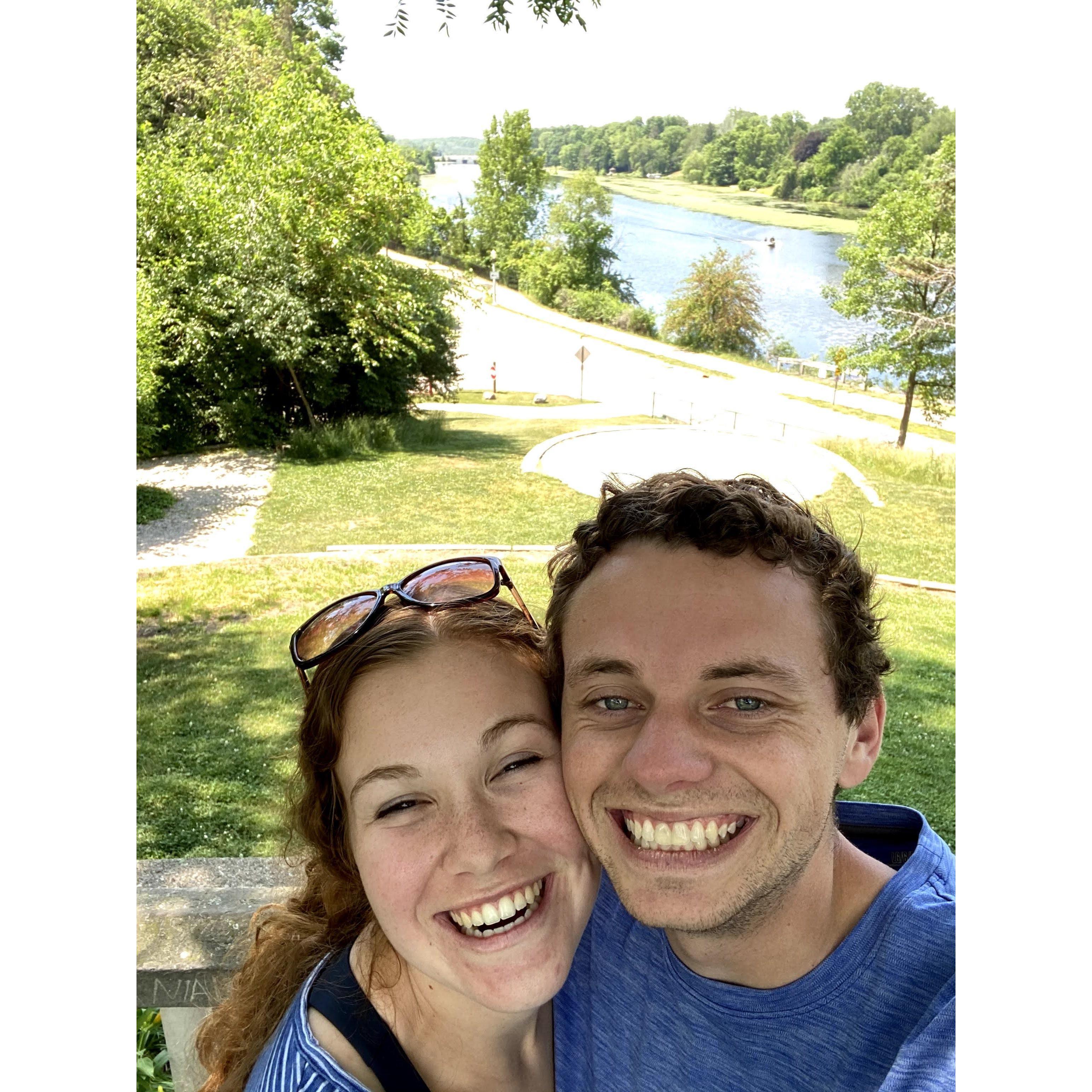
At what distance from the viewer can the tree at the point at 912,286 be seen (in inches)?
573

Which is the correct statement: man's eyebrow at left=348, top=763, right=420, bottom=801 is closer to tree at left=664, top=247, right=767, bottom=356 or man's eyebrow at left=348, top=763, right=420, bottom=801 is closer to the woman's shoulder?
the woman's shoulder

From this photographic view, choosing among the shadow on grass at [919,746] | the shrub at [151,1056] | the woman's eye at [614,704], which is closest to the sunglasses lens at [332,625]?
the woman's eye at [614,704]

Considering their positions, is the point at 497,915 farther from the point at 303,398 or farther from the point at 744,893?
the point at 303,398

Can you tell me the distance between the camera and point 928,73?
18828 mm

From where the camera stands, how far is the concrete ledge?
1.19 m

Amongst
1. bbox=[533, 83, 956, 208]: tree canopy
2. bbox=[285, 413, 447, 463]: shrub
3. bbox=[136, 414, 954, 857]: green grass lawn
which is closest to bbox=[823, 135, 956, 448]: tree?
bbox=[136, 414, 954, 857]: green grass lawn

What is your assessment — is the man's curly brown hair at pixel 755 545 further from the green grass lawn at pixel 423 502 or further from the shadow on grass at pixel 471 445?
the shadow on grass at pixel 471 445

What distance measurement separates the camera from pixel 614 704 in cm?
98

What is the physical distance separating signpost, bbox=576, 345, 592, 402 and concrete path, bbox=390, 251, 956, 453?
55mm

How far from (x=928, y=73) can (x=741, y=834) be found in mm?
21040

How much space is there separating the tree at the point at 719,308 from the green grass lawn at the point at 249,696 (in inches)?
401

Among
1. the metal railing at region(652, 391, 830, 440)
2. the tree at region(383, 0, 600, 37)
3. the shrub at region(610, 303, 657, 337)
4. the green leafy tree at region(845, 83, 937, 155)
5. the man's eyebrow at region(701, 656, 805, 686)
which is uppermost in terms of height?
the green leafy tree at region(845, 83, 937, 155)

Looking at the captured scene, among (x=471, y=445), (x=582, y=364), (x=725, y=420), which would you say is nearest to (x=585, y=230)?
(x=582, y=364)
